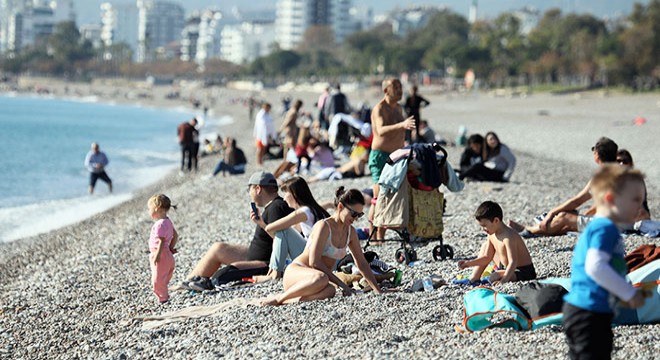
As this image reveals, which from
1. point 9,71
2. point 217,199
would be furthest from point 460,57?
point 9,71

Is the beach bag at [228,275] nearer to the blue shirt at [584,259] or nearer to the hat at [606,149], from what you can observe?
the hat at [606,149]

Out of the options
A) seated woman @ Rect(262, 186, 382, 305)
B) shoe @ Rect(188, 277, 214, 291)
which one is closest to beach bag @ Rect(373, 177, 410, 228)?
shoe @ Rect(188, 277, 214, 291)

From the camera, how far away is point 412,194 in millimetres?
8641

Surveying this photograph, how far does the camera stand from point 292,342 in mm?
5695

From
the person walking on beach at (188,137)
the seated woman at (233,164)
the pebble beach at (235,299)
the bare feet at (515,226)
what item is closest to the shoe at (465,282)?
the pebble beach at (235,299)

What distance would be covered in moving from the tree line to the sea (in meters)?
32.2

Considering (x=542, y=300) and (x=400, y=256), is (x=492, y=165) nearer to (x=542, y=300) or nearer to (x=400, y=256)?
(x=400, y=256)

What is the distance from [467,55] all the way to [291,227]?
289 ft

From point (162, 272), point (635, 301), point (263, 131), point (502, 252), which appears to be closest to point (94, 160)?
point (263, 131)

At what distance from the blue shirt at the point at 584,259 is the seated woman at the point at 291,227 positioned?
3556mm

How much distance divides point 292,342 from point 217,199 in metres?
9.84

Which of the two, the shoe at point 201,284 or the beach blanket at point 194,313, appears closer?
the beach blanket at point 194,313

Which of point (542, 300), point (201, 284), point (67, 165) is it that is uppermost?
point (542, 300)

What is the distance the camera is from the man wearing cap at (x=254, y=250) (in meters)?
A: 7.67
